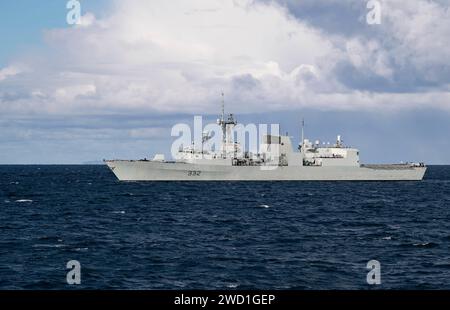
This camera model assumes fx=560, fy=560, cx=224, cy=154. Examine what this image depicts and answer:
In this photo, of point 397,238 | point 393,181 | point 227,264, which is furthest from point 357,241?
point 393,181

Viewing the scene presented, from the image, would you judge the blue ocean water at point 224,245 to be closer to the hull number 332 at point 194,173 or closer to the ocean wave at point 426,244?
the ocean wave at point 426,244

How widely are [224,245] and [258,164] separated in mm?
67273

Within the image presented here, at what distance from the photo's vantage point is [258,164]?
98.7 meters

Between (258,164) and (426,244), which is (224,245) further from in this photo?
(258,164)

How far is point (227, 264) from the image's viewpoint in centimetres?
2625

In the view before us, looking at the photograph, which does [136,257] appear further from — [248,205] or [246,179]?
[246,179]

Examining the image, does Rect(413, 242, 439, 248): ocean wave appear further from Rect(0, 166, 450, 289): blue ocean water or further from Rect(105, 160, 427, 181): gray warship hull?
Rect(105, 160, 427, 181): gray warship hull

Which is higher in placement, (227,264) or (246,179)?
(246,179)

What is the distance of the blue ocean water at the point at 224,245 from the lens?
23.3 meters

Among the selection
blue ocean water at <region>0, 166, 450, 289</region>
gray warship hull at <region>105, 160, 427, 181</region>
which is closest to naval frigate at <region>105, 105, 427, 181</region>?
gray warship hull at <region>105, 160, 427, 181</region>

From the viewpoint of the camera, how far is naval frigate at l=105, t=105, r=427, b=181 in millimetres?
93312

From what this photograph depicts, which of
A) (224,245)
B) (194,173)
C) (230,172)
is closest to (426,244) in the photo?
(224,245)

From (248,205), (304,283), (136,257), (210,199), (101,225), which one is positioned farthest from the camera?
(210,199)

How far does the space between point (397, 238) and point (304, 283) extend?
14473mm
